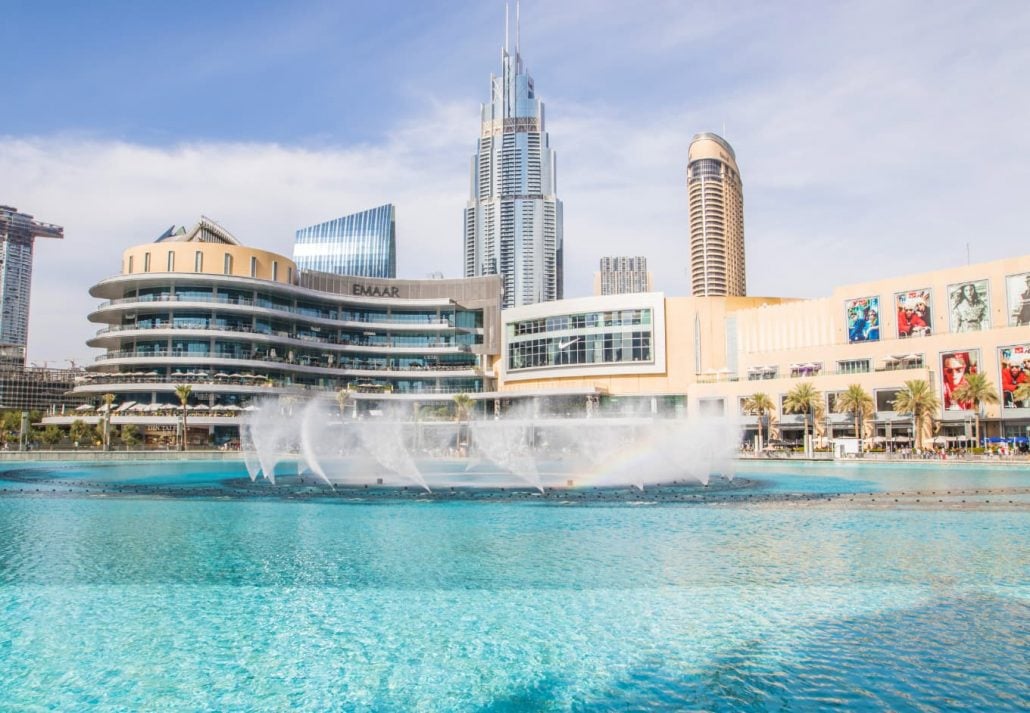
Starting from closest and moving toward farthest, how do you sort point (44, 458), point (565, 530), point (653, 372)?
1. point (565, 530)
2. point (44, 458)
3. point (653, 372)

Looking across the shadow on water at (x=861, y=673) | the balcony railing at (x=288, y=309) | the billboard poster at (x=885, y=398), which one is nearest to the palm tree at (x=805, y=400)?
the billboard poster at (x=885, y=398)

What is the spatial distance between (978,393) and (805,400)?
62.8 ft

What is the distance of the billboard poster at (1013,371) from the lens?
81.2 m

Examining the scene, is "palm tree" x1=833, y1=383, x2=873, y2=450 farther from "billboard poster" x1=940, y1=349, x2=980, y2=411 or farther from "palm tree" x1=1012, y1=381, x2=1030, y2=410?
"palm tree" x1=1012, y1=381, x2=1030, y2=410

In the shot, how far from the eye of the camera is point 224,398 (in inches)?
4161

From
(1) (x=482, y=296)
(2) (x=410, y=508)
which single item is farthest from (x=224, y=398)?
(2) (x=410, y=508)

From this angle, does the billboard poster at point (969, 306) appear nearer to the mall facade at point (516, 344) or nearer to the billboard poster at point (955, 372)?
the mall facade at point (516, 344)

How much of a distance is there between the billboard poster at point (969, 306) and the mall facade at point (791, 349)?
0.37ft

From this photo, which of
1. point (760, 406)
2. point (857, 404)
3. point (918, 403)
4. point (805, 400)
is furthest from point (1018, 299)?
point (760, 406)

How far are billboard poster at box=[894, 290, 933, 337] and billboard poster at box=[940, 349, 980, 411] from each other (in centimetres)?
446

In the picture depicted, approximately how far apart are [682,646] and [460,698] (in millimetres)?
4343

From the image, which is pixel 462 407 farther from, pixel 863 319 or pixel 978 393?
pixel 978 393

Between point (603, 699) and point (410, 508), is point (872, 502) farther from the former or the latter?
point (603, 699)

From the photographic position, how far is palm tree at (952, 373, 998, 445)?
265ft
